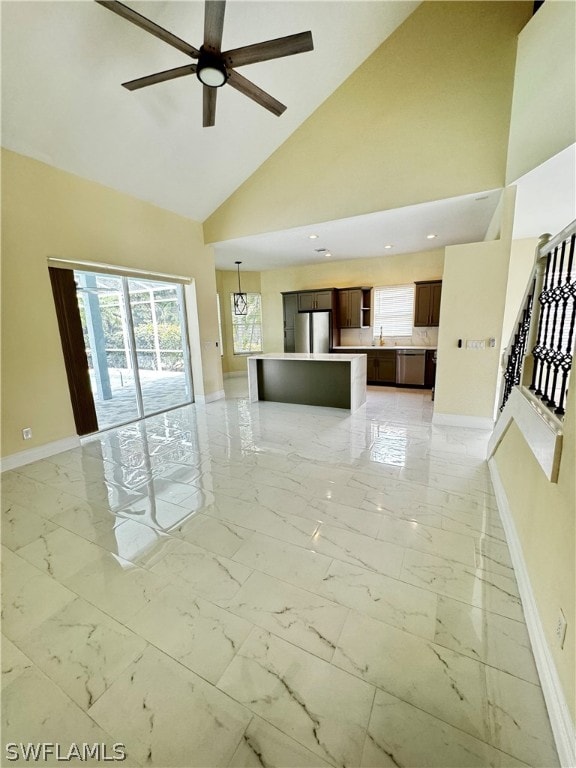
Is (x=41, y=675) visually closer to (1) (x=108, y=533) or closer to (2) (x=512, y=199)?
(1) (x=108, y=533)

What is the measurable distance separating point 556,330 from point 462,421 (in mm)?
2614

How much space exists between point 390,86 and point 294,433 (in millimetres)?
4404

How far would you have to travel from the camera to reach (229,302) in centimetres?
807

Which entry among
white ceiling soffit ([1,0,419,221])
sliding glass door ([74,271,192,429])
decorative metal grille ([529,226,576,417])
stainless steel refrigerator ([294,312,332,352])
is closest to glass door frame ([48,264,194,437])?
sliding glass door ([74,271,192,429])

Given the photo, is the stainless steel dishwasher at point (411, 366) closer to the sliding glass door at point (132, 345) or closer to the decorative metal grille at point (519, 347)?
the decorative metal grille at point (519, 347)

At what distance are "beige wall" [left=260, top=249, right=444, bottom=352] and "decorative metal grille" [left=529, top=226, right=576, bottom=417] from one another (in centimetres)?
496

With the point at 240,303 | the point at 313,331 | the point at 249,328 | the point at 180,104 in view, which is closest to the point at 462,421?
the point at 313,331

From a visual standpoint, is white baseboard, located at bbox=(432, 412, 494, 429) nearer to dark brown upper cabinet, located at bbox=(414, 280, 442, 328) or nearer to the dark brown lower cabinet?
the dark brown lower cabinet

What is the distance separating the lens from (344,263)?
7.28 m

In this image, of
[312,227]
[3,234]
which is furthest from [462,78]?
[3,234]

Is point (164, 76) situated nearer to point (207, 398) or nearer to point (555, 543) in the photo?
point (555, 543)

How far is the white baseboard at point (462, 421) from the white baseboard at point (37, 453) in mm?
4857

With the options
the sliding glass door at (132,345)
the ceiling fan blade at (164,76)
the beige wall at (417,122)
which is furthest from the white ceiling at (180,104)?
the sliding glass door at (132,345)

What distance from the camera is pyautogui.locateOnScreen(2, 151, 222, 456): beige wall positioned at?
3.19m
